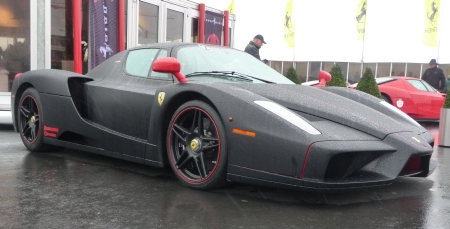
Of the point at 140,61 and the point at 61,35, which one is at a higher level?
the point at 61,35

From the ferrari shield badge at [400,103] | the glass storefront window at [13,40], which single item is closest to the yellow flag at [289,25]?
the ferrari shield badge at [400,103]

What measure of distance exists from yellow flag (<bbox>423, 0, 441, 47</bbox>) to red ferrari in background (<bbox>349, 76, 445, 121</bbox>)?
12.0 meters

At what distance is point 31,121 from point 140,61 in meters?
1.46

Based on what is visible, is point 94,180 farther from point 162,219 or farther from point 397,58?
point 397,58

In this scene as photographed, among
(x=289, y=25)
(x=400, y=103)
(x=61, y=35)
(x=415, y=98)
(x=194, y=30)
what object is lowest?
(x=400, y=103)

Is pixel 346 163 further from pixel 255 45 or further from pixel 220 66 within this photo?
pixel 255 45

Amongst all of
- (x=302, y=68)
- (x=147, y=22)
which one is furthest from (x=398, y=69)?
(x=147, y=22)

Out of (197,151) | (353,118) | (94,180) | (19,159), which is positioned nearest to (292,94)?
(353,118)

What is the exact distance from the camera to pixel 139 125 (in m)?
3.85

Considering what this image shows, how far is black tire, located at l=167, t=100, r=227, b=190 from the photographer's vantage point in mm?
3256

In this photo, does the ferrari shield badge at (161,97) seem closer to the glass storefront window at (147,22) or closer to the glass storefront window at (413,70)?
the glass storefront window at (147,22)

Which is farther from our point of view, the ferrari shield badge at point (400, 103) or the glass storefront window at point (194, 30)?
the ferrari shield badge at point (400, 103)

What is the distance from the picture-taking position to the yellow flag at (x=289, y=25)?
1032 inches

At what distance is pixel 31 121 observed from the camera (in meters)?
4.91
